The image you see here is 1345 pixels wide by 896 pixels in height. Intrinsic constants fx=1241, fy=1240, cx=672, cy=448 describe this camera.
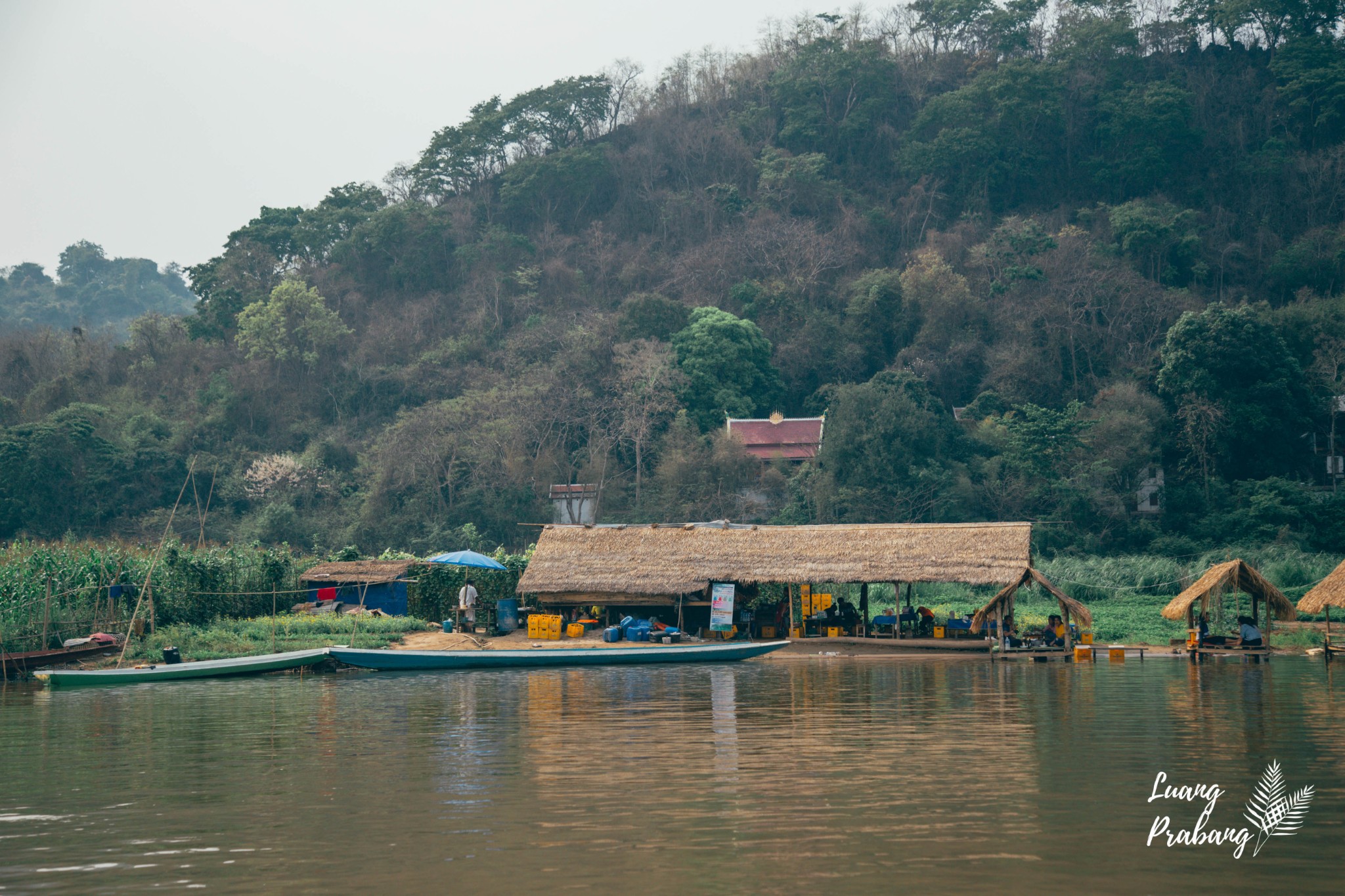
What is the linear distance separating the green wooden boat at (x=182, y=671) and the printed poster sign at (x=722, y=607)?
8.37 metres

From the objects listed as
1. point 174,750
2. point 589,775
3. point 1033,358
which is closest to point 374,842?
point 589,775

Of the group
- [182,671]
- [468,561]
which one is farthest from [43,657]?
[468,561]

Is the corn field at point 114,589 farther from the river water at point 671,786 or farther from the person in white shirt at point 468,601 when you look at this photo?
the river water at point 671,786

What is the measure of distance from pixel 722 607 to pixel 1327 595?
38.9ft

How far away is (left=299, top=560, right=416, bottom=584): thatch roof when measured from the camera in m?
30.0

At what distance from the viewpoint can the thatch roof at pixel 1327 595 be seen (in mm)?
22594

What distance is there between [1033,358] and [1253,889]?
153ft

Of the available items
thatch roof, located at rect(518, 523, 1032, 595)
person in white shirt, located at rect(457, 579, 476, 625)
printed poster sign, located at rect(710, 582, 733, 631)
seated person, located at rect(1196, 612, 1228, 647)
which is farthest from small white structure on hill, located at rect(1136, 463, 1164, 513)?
person in white shirt, located at rect(457, 579, 476, 625)

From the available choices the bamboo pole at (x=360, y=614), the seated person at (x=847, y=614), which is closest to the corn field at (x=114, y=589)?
the bamboo pole at (x=360, y=614)

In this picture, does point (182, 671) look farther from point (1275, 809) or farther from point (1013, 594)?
point (1275, 809)

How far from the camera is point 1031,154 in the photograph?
6762 cm

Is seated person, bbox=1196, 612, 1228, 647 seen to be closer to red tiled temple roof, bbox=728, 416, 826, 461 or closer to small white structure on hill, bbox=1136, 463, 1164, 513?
small white structure on hill, bbox=1136, 463, 1164, 513

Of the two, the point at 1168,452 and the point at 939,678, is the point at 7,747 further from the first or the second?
the point at 1168,452

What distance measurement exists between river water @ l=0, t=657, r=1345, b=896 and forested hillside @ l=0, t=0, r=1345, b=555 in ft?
84.6
